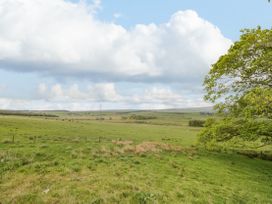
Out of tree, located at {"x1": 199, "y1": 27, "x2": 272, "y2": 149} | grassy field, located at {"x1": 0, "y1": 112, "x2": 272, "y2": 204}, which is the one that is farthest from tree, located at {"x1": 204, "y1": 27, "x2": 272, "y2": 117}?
grassy field, located at {"x1": 0, "y1": 112, "x2": 272, "y2": 204}

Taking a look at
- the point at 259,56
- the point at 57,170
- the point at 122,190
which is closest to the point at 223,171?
the point at 259,56

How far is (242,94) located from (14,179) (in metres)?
20.2

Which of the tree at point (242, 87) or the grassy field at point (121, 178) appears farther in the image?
the tree at point (242, 87)

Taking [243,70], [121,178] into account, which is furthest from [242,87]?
[121,178]

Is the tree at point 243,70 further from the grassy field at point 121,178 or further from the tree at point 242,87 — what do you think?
the grassy field at point 121,178

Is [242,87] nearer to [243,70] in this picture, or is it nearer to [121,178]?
[243,70]

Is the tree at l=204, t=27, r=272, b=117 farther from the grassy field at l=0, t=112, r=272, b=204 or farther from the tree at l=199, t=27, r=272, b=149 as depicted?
the grassy field at l=0, t=112, r=272, b=204

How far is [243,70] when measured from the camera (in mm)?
24156

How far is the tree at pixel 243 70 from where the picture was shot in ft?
74.0

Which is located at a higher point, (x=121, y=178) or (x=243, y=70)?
(x=243, y=70)

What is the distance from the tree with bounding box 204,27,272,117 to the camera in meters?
22.5

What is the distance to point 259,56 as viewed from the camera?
2331cm

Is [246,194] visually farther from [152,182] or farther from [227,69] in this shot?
[227,69]

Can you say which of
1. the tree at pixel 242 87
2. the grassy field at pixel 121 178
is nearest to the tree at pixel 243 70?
the tree at pixel 242 87
